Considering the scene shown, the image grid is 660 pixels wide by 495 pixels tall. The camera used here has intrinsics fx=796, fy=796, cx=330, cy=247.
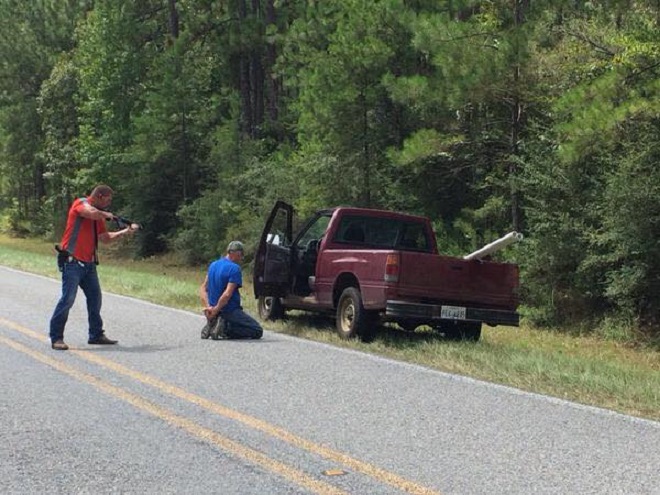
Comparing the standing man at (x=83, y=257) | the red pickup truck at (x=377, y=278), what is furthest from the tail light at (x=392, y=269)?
the standing man at (x=83, y=257)

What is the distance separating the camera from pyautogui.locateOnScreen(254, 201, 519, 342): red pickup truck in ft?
31.9

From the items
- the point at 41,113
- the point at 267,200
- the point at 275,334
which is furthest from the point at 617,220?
the point at 41,113

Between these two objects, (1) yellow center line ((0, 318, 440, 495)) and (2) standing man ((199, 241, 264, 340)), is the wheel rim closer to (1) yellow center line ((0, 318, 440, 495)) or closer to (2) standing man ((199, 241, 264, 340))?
(2) standing man ((199, 241, 264, 340))

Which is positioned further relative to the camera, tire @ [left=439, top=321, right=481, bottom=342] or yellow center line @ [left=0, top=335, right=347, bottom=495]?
tire @ [left=439, top=321, right=481, bottom=342]

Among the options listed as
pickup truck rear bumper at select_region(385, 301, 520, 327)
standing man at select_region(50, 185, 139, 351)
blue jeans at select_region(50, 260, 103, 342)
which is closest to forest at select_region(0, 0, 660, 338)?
pickup truck rear bumper at select_region(385, 301, 520, 327)

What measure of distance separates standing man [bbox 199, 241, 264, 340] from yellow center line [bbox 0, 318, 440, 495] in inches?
72.9

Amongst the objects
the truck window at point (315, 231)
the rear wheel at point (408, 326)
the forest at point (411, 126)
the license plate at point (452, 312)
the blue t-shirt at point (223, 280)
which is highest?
the forest at point (411, 126)

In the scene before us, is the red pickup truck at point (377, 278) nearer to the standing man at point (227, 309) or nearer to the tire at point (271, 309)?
the tire at point (271, 309)

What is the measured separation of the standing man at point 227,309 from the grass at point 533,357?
894 mm

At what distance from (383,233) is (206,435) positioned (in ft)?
21.7

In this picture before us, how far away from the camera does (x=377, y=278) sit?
9.86 metres

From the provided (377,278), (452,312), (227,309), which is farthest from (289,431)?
(227,309)

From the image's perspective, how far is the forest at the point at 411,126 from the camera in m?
12.3

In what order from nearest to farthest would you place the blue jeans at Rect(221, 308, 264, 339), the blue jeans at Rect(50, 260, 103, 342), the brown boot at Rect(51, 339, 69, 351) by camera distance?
1. the brown boot at Rect(51, 339, 69, 351)
2. the blue jeans at Rect(50, 260, 103, 342)
3. the blue jeans at Rect(221, 308, 264, 339)
